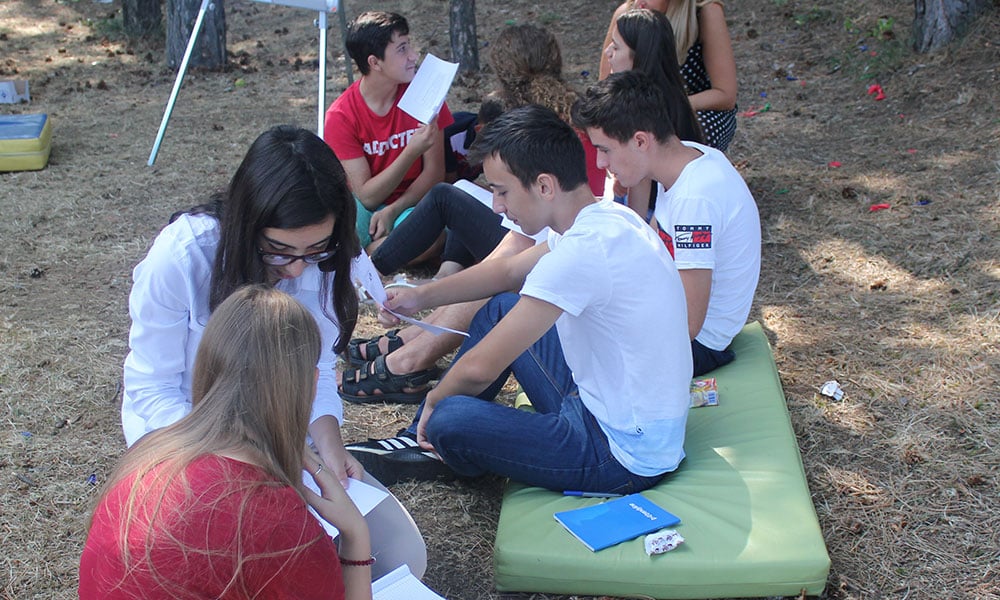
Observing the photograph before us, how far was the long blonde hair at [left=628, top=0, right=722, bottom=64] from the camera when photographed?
4.52m

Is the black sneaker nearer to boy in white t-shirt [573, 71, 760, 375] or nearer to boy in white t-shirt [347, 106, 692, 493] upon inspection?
boy in white t-shirt [347, 106, 692, 493]

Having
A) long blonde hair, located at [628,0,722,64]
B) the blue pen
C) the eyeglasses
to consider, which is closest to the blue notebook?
the blue pen

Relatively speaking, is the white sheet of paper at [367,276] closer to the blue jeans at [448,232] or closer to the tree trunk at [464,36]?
the blue jeans at [448,232]

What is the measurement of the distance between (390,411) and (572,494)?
3.66ft

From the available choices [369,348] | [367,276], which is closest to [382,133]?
[369,348]

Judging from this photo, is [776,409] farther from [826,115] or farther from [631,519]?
[826,115]

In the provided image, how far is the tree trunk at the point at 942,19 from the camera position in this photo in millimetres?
6500

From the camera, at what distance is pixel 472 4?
786 centimetres

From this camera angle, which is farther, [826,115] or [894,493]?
[826,115]

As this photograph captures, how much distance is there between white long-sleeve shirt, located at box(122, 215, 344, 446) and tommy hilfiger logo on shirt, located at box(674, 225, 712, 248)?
51.1 inches

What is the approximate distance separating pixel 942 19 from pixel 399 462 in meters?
5.74

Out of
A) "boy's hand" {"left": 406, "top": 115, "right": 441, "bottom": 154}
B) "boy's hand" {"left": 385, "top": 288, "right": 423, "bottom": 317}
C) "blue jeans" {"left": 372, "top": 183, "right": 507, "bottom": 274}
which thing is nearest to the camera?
"boy's hand" {"left": 385, "top": 288, "right": 423, "bottom": 317}

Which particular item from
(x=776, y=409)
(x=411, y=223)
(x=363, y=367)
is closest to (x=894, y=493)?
(x=776, y=409)

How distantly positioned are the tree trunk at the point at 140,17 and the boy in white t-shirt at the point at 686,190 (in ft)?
27.6
